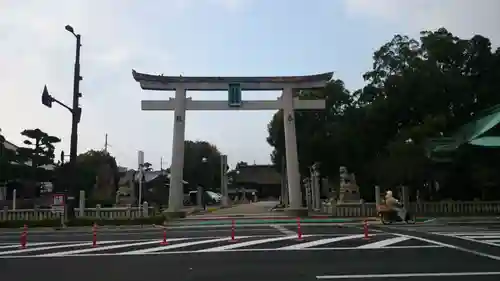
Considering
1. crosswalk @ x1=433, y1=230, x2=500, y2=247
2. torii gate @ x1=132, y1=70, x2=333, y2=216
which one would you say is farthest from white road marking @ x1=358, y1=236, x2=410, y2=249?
torii gate @ x1=132, y1=70, x2=333, y2=216

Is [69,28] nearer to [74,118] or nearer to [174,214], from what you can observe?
[74,118]

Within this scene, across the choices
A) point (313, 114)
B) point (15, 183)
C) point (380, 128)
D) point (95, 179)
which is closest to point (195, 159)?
point (95, 179)

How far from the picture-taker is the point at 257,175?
104000 millimetres

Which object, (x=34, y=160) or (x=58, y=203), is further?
(x=34, y=160)

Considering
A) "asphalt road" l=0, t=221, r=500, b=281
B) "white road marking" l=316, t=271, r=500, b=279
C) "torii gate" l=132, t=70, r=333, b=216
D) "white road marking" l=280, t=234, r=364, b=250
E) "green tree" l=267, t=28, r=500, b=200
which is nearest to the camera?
"white road marking" l=316, t=271, r=500, b=279

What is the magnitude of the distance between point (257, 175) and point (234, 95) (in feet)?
227

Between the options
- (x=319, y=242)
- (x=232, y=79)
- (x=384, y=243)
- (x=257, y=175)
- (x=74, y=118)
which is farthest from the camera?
(x=257, y=175)

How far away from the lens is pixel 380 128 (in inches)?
1353

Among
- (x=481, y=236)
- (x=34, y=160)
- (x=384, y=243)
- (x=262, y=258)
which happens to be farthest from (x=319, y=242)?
(x=34, y=160)

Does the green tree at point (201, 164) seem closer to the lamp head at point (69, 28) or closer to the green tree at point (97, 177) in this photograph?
the green tree at point (97, 177)

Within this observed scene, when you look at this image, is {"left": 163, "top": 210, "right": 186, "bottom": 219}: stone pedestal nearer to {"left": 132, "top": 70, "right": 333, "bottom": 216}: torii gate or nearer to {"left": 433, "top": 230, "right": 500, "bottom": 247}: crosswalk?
{"left": 132, "top": 70, "right": 333, "bottom": 216}: torii gate

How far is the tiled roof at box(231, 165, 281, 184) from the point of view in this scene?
102688 millimetres

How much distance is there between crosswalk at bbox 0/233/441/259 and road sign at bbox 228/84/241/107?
16.9 metres

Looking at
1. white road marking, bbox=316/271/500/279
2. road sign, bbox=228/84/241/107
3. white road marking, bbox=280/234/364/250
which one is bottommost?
white road marking, bbox=316/271/500/279
